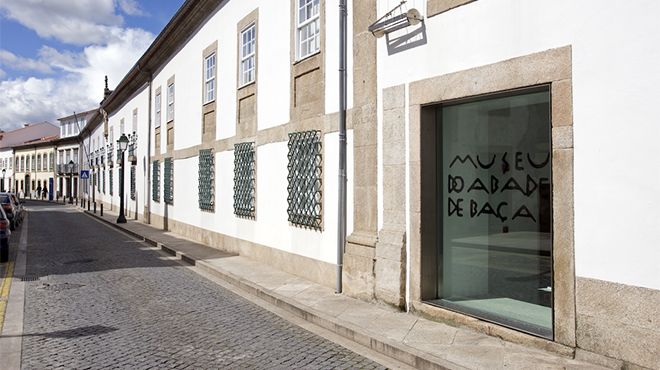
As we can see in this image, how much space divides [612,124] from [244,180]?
881cm

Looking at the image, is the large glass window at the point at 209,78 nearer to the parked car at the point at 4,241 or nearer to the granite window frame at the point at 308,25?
the granite window frame at the point at 308,25

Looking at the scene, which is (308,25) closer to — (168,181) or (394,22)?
(394,22)

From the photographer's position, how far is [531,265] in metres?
5.89

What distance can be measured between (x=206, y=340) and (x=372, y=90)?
161 inches

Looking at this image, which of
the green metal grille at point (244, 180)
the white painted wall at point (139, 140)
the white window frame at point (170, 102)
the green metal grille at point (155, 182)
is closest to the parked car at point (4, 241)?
the green metal grille at point (244, 180)

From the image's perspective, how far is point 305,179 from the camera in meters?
9.36

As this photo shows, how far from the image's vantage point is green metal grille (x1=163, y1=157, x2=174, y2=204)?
19.2 meters

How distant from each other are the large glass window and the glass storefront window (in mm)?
9953

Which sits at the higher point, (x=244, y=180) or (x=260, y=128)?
(x=260, y=128)

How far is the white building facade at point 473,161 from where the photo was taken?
14.6 feet

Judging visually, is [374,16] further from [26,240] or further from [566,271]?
[26,240]

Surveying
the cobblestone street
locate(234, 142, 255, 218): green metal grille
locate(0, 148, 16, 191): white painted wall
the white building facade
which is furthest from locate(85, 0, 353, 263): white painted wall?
locate(0, 148, 16, 191): white painted wall

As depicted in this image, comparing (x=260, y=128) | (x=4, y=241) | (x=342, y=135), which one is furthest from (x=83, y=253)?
(x=342, y=135)

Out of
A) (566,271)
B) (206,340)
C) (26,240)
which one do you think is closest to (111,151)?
(26,240)
